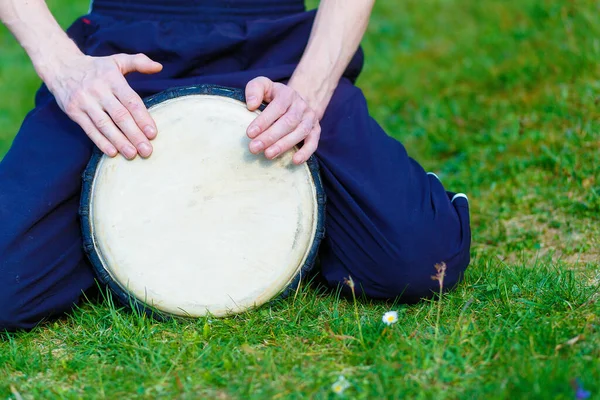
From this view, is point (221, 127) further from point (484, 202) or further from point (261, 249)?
point (484, 202)

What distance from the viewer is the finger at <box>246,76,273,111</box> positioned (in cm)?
233

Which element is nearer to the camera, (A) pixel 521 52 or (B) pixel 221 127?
(B) pixel 221 127

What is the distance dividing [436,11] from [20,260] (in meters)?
4.46

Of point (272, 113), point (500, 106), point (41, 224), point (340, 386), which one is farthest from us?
point (500, 106)

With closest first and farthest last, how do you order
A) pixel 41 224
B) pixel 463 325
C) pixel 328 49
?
pixel 463 325
pixel 41 224
pixel 328 49

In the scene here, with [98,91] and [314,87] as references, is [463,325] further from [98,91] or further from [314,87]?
[98,91]

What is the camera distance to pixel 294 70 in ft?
8.62

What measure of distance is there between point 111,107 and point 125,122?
0.20 ft

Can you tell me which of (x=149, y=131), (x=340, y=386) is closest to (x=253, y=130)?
(x=149, y=131)

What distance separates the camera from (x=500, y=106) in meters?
4.29

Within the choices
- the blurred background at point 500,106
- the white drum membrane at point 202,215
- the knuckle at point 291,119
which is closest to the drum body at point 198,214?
the white drum membrane at point 202,215

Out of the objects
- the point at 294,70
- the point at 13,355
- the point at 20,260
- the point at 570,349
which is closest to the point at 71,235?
the point at 20,260

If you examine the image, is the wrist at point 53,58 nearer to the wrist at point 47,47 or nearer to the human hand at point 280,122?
the wrist at point 47,47

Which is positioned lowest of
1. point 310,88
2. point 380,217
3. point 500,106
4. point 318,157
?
point 500,106
